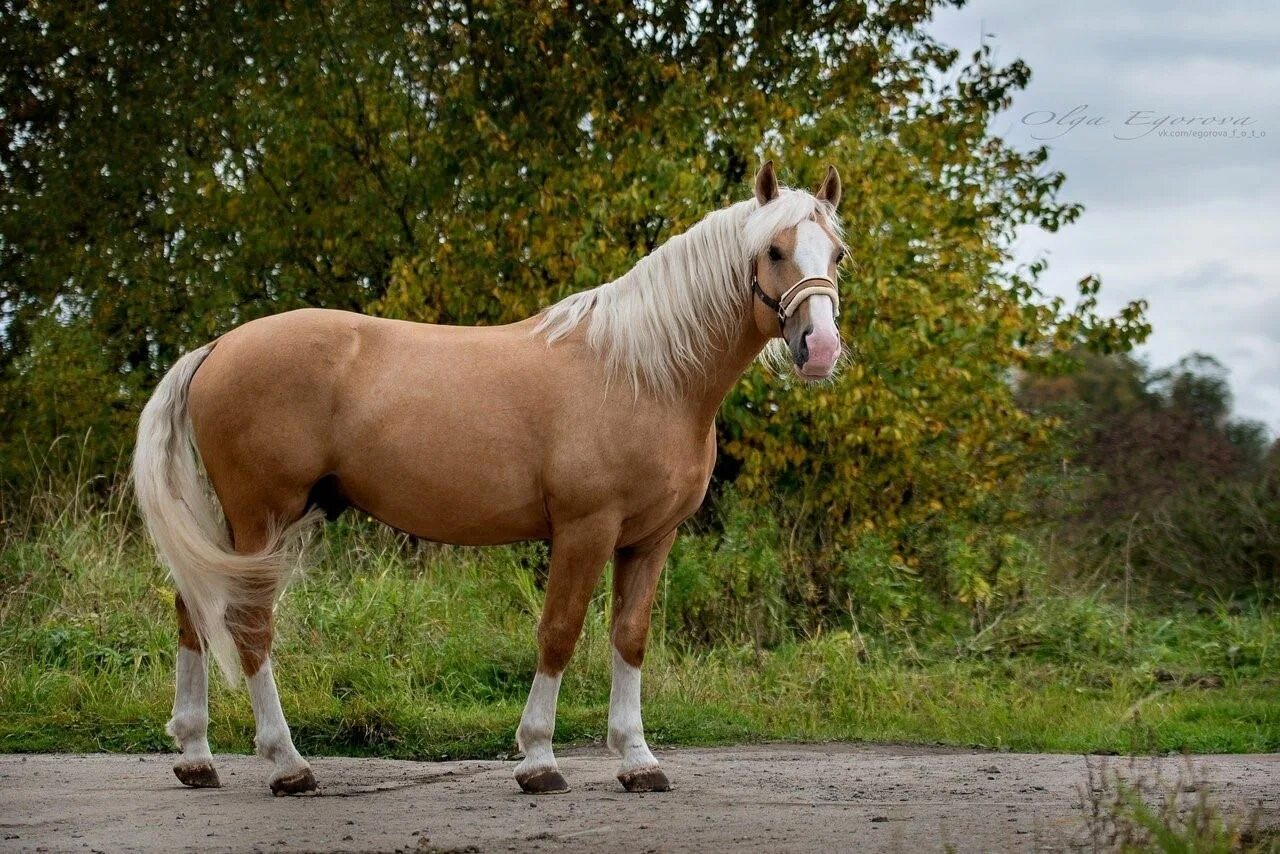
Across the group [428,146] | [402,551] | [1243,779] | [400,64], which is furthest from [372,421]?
[400,64]

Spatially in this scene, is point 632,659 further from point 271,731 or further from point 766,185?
point 766,185

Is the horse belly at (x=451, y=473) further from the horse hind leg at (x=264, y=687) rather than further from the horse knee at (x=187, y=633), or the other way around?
the horse knee at (x=187, y=633)

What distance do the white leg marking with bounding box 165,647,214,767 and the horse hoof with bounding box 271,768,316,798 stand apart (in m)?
0.38

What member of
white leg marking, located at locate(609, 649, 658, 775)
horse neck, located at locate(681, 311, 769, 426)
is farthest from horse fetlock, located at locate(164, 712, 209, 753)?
horse neck, located at locate(681, 311, 769, 426)

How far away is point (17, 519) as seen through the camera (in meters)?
9.37

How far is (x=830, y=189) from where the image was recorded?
5.18 meters

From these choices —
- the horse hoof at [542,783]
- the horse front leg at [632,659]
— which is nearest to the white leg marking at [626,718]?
the horse front leg at [632,659]

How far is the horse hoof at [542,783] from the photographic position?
4.95 meters

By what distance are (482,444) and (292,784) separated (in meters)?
1.42

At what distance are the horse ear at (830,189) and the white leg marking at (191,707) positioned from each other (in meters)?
2.91

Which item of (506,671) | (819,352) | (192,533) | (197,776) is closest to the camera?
(819,352)

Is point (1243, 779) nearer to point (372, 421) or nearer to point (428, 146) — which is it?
point (372, 421)

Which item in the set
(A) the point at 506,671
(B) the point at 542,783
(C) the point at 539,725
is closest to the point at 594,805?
(B) the point at 542,783

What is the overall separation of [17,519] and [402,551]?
2643 millimetres
